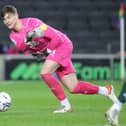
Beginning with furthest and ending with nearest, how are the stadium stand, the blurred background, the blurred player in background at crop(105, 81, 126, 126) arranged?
the stadium stand < the blurred background < the blurred player in background at crop(105, 81, 126, 126)

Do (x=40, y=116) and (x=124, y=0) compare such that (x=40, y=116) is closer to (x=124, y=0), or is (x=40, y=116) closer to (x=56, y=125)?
(x=56, y=125)

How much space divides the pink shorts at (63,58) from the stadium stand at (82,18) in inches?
624

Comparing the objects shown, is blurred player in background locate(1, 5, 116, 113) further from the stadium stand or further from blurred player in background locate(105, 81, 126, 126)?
the stadium stand

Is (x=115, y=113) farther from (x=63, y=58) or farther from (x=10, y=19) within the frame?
(x=10, y=19)

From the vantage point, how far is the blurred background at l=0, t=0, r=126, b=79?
87.7 ft

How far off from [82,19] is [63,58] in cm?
1754

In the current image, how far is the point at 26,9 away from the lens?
1101 inches

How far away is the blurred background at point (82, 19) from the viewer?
26.7 metres

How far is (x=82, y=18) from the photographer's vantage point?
91.9 feet

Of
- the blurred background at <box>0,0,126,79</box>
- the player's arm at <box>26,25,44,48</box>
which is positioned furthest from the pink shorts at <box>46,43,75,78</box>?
the blurred background at <box>0,0,126,79</box>

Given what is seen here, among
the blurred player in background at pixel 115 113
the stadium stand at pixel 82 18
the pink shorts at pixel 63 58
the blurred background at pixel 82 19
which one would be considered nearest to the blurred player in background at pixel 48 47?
the pink shorts at pixel 63 58

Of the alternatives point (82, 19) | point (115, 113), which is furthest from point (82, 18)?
point (115, 113)

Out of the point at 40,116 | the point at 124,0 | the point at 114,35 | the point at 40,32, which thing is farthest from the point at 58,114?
the point at 124,0

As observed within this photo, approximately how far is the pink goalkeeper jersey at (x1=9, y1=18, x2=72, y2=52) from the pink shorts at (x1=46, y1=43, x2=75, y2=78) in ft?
0.28
